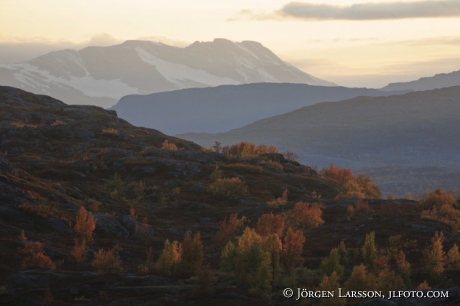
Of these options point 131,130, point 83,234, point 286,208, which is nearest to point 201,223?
point 286,208

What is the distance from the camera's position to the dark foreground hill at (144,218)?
30.7 meters

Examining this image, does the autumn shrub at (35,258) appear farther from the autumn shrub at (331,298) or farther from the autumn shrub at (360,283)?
the autumn shrub at (360,283)

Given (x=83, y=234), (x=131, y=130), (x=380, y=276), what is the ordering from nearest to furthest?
(x=380, y=276) → (x=83, y=234) → (x=131, y=130)

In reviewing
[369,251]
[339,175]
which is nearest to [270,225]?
[369,251]

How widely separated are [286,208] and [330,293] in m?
33.9

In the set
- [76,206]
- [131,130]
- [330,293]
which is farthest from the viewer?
[131,130]

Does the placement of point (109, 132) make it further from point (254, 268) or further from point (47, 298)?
point (47, 298)

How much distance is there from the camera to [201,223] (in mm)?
59625

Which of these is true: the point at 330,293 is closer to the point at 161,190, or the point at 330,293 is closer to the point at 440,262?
the point at 440,262

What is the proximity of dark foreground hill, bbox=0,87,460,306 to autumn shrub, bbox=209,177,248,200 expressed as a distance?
0.50ft

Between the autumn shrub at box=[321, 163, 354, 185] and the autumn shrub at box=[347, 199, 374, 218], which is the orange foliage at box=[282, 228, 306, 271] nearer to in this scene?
the autumn shrub at box=[347, 199, 374, 218]

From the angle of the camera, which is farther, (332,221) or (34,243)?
(332,221)

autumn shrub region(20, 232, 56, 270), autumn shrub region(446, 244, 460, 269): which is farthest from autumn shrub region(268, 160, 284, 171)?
autumn shrub region(20, 232, 56, 270)

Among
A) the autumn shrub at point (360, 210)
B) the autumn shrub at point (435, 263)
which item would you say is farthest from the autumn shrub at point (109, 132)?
the autumn shrub at point (435, 263)
